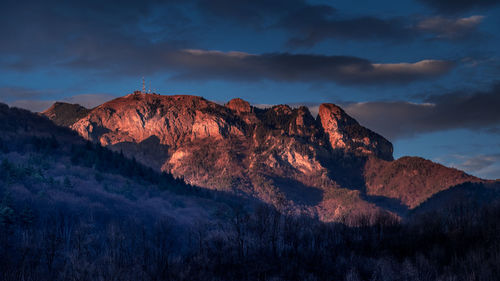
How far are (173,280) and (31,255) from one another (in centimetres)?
3635

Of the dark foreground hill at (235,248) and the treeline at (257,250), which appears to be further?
the dark foreground hill at (235,248)

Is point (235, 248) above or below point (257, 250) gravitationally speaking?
below

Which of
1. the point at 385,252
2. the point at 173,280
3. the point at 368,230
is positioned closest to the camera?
the point at 173,280

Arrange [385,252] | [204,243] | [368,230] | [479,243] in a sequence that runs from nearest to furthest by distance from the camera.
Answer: [479,243] < [385,252] < [204,243] < [368,230]

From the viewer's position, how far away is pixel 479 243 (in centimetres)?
14675

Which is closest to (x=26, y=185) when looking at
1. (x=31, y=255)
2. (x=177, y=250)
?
(x=177, y=250)

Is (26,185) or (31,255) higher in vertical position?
(26,185)

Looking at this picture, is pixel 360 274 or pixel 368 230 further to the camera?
pixel 368 230

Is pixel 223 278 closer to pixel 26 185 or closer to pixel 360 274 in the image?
pixel 360 274

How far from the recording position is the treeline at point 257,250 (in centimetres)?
11631

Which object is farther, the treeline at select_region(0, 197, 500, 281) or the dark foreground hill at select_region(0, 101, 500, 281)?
the dark foreground hill at select_region(0, 101, 500, 281)

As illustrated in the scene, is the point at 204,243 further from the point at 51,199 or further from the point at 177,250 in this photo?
the point at 51,199

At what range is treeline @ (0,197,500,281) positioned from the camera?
4579 inches

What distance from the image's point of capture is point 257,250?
6565 inches
